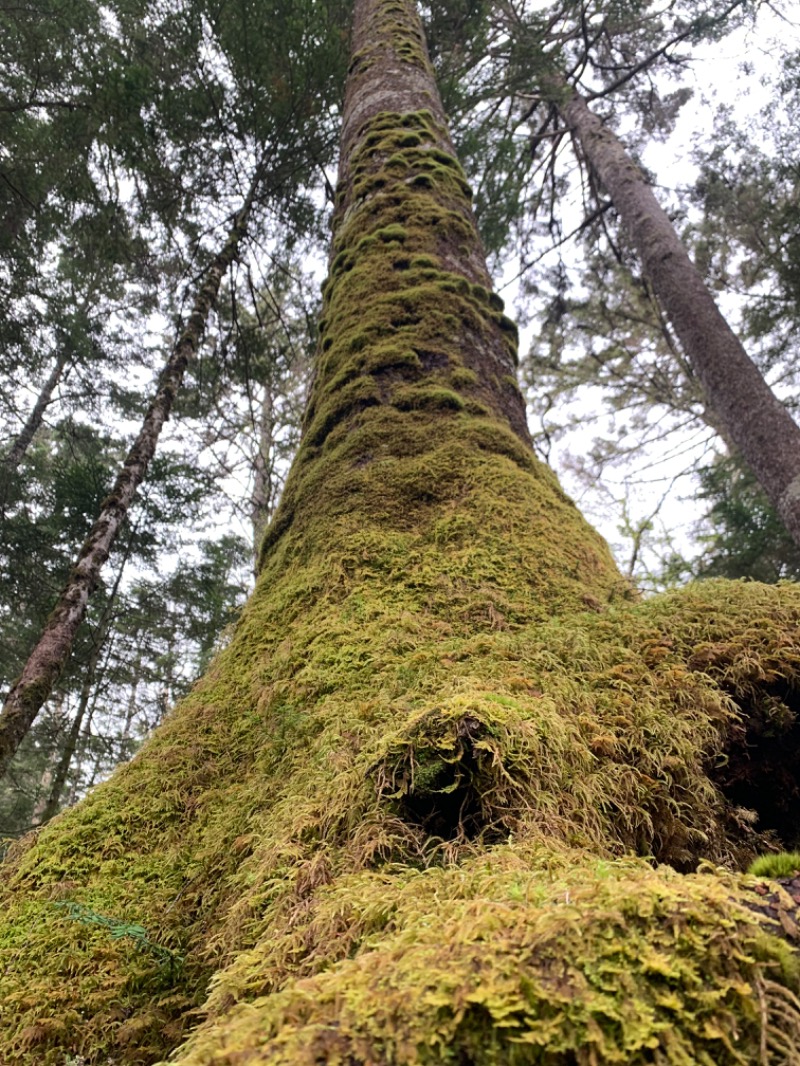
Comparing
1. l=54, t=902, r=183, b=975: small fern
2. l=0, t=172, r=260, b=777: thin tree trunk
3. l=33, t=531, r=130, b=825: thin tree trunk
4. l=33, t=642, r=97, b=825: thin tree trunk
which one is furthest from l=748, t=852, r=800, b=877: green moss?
l=33, t=642, r=97, b=825: thin tree trunk

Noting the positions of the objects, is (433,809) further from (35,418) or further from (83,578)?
(35,418)

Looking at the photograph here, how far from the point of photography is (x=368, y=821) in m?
1.31

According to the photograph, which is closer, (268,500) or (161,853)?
(161,853)

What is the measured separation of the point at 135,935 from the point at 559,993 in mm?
1137

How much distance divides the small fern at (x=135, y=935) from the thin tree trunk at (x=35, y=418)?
38.9ft

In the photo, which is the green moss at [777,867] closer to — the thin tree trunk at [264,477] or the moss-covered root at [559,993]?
the moss-covered root at [559,993]

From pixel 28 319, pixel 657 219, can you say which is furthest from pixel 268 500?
pixel 657 219

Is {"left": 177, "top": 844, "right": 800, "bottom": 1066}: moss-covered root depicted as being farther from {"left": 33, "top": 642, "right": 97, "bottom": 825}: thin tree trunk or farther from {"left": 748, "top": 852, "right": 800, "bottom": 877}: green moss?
{"left": 33, "top": 642, "right": 97, "bottom": 825}: thin tree trunk

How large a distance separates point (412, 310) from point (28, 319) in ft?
31.2

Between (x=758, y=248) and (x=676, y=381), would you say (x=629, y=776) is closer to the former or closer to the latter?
(x=758, y=248)

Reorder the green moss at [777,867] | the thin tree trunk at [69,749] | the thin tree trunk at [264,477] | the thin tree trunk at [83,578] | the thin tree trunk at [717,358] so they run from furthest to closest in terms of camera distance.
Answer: the thin tree trunk at [264,477]
the thin tree trunk at [69,749]
the thin tree trunk at [717,358]
the thin tree trunk at [83,578]
the green moss at [777,867]

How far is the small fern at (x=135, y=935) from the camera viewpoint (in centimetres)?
140

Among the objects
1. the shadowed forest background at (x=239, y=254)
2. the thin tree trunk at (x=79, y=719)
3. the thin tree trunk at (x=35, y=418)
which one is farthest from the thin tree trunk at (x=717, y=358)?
the thin tree trunk at (x=35, y=418)

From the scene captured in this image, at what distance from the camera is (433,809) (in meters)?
1.33
